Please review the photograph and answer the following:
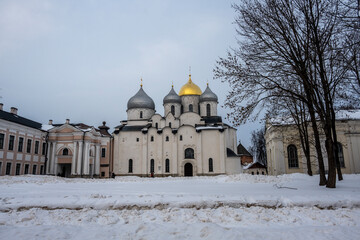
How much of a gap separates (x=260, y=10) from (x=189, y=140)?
93.6ft

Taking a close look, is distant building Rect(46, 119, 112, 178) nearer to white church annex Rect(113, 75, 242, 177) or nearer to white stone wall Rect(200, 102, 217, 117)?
white church annex Rect(113, 75, 242, 177)

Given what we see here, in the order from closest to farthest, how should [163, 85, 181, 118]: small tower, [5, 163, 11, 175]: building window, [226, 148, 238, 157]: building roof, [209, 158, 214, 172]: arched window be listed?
[5, 163, 11, 175]: building window
[209, 158, 214, 172]: arched window
[226, 148, 238, 157]: building roof
[163, 85, 181, 118]: small tower

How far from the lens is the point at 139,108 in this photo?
4547cm

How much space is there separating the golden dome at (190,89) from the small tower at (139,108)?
6.12 m

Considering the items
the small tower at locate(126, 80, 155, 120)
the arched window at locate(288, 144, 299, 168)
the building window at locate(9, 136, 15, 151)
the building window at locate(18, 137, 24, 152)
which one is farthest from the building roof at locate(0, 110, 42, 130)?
the arched window at locate(288, 144, 299, 168)

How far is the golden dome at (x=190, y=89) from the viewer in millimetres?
46531

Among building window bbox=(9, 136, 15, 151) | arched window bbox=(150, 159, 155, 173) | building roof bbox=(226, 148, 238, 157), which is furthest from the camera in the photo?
arched window bbox=(150, 159, 155, 173)

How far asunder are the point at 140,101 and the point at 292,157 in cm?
2533

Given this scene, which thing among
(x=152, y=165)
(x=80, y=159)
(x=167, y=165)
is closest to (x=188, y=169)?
(x=167, y=165)

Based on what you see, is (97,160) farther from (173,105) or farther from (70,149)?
(173,105)

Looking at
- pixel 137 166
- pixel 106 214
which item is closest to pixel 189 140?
pixel 137 166

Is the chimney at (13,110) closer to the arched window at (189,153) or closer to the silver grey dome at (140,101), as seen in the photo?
the silver grey dome at (140,101)

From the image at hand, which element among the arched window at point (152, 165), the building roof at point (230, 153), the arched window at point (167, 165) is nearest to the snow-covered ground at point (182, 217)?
the building roof at point (230, 153)

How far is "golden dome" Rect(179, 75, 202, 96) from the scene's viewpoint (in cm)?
4653
